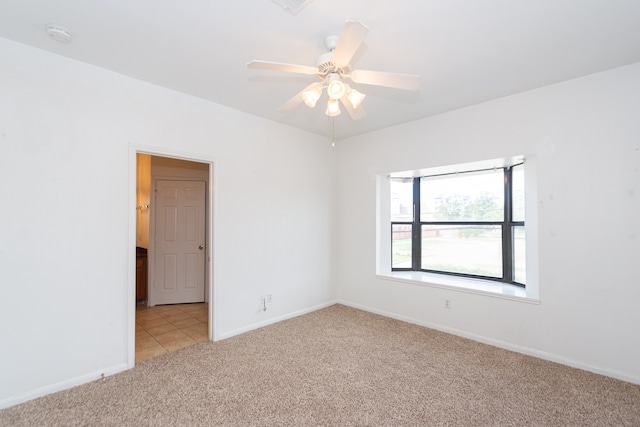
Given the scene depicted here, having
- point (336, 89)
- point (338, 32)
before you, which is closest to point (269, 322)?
point (336, 89)

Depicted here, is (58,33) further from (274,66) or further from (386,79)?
(386,79)

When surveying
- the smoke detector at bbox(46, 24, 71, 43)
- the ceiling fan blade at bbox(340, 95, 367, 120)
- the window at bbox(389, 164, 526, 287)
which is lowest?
the window at bbox(389, 164, 526, 287)

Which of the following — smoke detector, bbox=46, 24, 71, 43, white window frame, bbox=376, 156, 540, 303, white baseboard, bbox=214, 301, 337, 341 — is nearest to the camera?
smoke detector, bbox=46, 24, 71, 43

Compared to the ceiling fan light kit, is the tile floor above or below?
below

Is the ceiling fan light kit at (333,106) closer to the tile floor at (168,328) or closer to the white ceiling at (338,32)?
the white ceiling at (338,32)

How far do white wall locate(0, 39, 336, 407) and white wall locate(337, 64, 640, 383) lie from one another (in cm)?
252

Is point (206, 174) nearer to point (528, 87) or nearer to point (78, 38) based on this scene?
point (78, 38)

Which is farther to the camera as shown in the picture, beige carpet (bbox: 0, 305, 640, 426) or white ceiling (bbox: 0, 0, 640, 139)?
beige carpet (bbox: 0, 305, 640, 426)

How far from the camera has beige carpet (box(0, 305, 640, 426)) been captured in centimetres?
198

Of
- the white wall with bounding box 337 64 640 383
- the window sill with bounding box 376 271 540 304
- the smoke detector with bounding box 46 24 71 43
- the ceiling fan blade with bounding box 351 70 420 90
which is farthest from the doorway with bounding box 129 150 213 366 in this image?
the white wall with bounding box 337 64 640 383

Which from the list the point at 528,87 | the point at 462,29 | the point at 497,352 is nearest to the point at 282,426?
the point at 497,352

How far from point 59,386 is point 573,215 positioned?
15.1 ft

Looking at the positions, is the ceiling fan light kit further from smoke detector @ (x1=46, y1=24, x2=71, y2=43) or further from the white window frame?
the white window frame

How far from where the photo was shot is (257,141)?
366cm
